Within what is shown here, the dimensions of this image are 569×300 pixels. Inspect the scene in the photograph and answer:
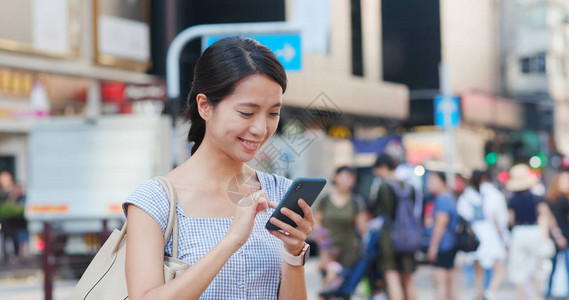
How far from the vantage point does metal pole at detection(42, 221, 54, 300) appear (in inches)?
380

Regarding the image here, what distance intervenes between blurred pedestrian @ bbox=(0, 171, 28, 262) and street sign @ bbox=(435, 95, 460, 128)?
8147 mm

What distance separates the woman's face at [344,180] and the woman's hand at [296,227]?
22.9ft

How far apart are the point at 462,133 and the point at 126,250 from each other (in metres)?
33.7

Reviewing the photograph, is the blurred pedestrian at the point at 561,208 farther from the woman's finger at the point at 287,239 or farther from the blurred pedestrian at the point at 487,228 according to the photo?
the woman's finger at the point at 287,239

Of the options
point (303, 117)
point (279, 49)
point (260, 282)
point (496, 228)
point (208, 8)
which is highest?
point (208, 8)

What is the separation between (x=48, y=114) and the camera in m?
18.7

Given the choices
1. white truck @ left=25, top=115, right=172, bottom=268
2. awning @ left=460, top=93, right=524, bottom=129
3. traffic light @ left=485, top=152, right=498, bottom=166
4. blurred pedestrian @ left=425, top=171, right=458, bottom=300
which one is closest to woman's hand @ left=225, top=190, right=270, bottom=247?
blurred pedestrian @ left=425, top=171, right=458, bottom=300

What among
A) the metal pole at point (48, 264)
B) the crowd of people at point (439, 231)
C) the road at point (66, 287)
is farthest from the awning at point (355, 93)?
the metal pole at point (48, 264)

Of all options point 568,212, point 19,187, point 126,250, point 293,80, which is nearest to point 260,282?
point 126,250

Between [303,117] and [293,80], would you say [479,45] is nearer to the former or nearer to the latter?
[293,80]

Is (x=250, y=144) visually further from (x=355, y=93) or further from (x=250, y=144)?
(x=355, y=93)

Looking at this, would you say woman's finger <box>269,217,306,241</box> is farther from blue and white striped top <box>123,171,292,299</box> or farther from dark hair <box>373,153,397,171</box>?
dark hair <box>373,153,397,171</box>

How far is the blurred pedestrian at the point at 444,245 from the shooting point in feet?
32.0

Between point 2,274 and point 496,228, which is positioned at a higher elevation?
point 496,228
